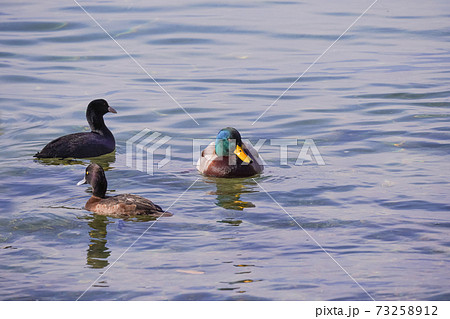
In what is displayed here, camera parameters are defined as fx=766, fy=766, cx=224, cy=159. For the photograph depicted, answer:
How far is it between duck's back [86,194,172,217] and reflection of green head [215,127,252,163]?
78.1 inches

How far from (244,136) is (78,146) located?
263 cm

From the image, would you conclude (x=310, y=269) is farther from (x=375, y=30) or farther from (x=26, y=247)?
(x=375, y=30)

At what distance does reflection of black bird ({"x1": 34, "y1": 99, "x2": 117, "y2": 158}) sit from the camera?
10.7 m

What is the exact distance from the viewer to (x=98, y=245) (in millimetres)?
7484

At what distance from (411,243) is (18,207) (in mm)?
4343

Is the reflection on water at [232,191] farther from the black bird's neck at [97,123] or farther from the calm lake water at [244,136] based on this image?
the black bird's neck at [97,123]

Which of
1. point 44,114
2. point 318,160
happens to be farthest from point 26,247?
point 44,114

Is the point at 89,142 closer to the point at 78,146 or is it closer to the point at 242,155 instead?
the point at 78,146

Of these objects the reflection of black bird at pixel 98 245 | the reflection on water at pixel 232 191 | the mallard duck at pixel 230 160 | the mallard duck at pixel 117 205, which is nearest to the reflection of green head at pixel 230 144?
the mallard duck at pixel 230 160

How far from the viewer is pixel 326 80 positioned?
50.4ft
